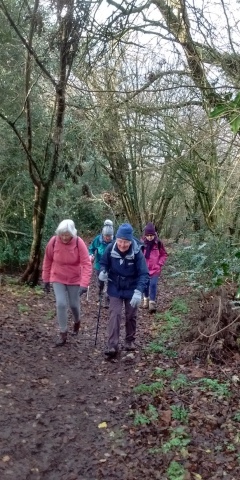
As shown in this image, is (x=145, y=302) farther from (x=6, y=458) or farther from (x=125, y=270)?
(x=6, y=458)

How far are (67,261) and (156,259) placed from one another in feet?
10.7

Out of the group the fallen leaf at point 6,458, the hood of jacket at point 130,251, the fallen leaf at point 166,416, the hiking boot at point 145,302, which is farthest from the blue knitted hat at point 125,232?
the hiking boot at point 145,302

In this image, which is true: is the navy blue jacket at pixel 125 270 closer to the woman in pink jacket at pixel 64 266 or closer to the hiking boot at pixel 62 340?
the woman in pink jacket at pixel 64 266

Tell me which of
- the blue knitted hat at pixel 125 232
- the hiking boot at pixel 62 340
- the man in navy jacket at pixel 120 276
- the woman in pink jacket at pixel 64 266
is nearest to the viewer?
the blue knitted hat at pixel 125 232

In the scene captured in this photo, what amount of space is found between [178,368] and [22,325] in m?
3.48

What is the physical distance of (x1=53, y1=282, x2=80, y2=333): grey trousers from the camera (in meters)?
7.56

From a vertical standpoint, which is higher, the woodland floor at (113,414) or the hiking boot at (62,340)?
the hiking boot at (62,340)

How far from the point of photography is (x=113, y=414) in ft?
18.2

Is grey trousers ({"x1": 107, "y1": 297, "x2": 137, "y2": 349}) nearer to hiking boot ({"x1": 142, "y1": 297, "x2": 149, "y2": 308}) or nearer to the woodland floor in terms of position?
the woodland floor

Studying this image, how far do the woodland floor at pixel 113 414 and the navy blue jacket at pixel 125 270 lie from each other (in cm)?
101

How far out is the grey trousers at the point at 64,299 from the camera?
756 centimetres

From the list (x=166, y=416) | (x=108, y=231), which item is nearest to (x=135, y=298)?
(x=166, y=416)

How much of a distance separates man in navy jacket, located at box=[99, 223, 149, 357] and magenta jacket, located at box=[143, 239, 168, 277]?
305cm

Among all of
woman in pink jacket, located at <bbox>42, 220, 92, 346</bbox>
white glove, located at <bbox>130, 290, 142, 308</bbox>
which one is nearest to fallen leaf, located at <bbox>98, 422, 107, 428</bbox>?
white glove, located at <bbox>130, 290, 142, 308</bbox>
